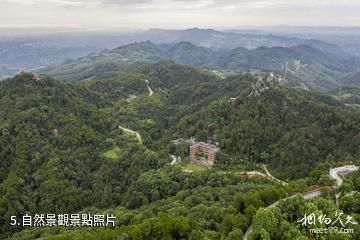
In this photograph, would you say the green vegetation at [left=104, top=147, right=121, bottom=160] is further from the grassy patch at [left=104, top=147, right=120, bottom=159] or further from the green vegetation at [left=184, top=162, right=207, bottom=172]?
the green vegetation at [left=184, top=162, right=207, bottom=172]

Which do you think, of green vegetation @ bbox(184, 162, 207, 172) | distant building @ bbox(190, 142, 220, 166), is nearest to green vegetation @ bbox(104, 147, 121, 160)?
green vegetation @ bbox(184, 162, 207, 172)

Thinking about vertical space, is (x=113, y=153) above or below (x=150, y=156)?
below

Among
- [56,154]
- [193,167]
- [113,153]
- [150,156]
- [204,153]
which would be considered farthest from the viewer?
[113,153]

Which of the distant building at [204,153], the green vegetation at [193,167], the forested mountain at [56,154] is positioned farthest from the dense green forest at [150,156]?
the green vegetation at [193,167]

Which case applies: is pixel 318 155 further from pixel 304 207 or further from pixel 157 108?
pixel 157 108

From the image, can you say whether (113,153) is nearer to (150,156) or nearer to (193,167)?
(150,156)


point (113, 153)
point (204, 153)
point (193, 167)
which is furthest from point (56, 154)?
point (204, 153)

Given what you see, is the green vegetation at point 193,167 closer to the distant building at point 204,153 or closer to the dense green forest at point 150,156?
the distant building at point 204,153

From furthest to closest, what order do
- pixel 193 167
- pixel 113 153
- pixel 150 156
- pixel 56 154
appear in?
1. pixel 113 153
2. pixel 56 154
3. pixel 150 156
4. pixel 193 167
